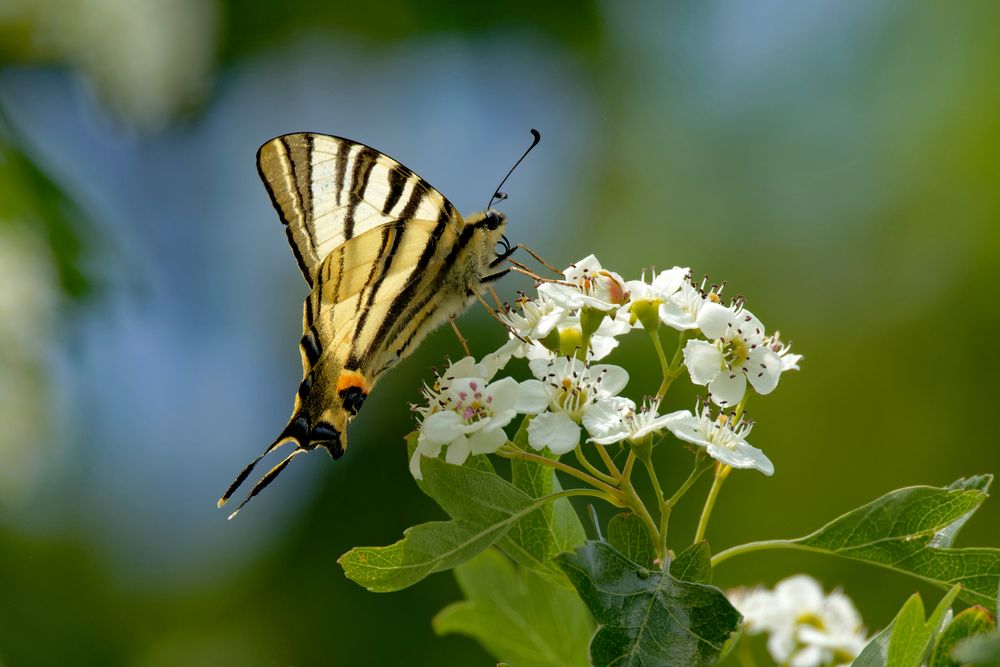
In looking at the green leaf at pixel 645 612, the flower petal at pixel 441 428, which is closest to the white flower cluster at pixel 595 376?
the flower petal at pixel 441 428

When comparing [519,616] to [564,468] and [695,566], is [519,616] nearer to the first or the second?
[564,468]

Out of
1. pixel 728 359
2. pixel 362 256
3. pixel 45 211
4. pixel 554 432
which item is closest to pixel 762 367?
pixel 728 359

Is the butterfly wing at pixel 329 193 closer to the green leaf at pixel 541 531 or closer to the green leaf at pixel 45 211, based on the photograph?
the green leaf at pixel 45 211

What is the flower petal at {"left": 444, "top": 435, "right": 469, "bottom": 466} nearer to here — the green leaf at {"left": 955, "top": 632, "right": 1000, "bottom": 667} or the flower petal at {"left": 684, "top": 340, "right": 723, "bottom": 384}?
the flower petal at {"left": 684, "top": 340, "right": 723, "bottom": 384}

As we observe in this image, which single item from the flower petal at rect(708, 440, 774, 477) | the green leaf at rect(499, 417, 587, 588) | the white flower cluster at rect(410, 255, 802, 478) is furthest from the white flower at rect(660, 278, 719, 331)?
the green leaf at rect(499, 417, 587, 588)

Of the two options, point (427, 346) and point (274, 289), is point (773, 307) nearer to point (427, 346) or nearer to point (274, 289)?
point (427, 346)

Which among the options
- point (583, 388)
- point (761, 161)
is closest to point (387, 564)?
point (583, 388)
